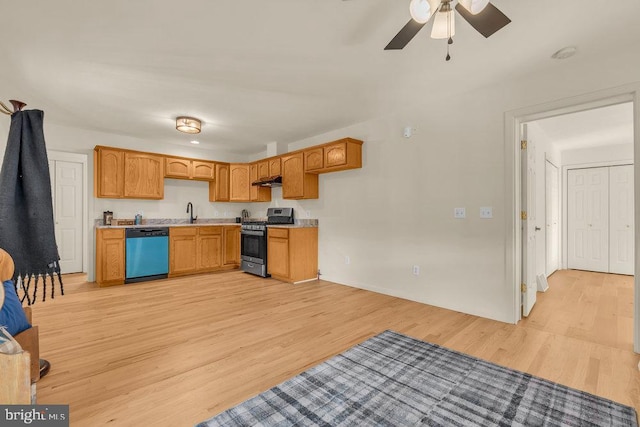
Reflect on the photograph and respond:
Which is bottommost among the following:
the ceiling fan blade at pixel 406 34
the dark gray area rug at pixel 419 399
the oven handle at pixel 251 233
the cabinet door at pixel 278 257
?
the dark gray area rug at pixel 419 399

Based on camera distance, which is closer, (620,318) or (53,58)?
(53,58)

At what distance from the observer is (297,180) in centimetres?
503

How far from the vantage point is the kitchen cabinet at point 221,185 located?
6.17m

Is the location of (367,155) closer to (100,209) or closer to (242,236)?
(242,236)

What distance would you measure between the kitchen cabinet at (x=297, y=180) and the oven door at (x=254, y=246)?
0.86 meters

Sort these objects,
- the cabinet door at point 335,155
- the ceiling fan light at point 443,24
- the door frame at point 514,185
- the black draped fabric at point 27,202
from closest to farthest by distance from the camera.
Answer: the black draped fabric at point 27,202
the ceiling fan light at point 443,24
the door frame at point 514,185
the cabinet door at point 335,155

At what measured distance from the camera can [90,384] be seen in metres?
1.92

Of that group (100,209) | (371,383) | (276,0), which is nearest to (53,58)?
(276,0)

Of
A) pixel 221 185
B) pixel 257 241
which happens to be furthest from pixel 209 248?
pixel 221 185

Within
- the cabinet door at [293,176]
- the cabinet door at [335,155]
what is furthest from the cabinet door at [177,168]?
the cabinet door at [335,155]

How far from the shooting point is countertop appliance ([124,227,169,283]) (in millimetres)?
4746

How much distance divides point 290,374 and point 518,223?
8.81 feet

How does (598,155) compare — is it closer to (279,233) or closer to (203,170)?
(279,233)

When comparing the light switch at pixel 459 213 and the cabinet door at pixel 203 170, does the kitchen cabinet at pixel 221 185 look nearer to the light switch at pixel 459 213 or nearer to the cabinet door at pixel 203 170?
the cabinet door at pixel 203 170
